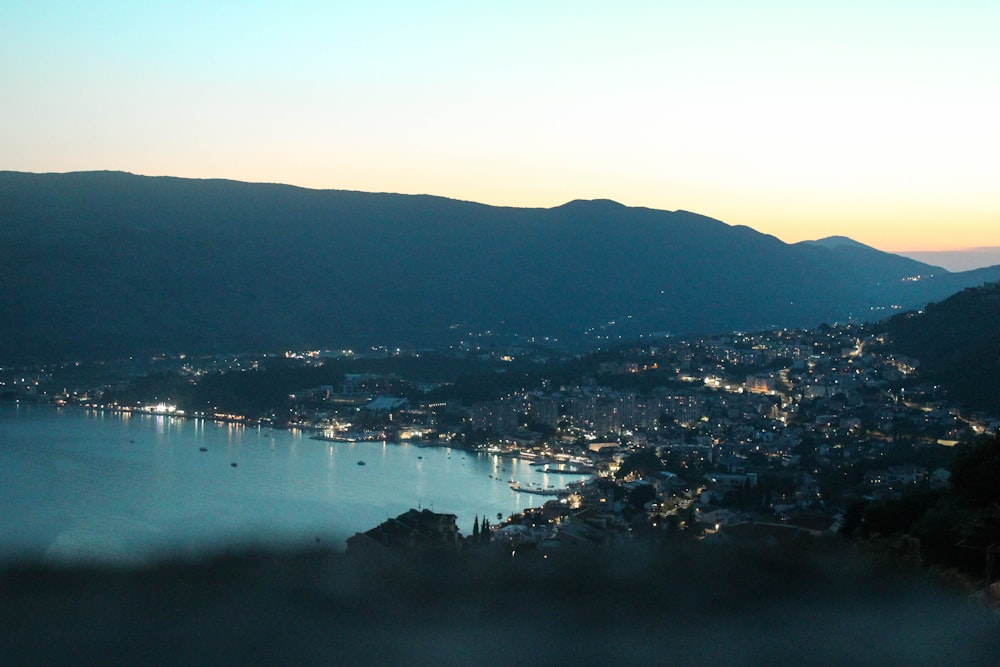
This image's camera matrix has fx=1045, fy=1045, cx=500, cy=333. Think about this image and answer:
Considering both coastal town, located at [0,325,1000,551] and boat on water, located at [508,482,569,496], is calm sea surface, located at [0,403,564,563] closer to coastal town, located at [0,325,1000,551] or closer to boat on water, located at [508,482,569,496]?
boat on water, located at [508,482,569,496]

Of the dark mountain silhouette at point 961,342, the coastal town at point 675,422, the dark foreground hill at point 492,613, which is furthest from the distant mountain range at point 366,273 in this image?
the dark foreground hill at point 492,613

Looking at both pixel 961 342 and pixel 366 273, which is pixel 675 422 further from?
pixel 366 273

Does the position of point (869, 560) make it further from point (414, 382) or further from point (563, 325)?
point (563, 325)

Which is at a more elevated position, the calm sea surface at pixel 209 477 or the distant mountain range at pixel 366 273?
the distant mountain range at pixel 366 273

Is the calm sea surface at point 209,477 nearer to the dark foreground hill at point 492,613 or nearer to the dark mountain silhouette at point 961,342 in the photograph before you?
the dark foreground hill at point 492,613

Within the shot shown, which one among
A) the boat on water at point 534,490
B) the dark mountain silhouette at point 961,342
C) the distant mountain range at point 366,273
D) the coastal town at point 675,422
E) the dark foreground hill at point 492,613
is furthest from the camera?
the distant mountain range at point 366,273

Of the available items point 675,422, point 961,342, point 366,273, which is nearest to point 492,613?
point 675,422

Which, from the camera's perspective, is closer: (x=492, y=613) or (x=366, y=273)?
(x=492, y=613)
